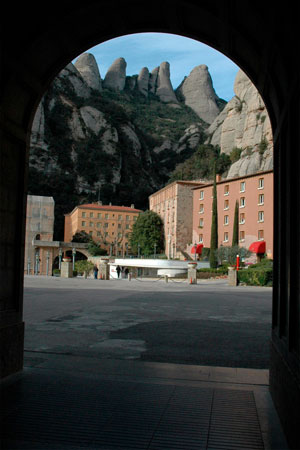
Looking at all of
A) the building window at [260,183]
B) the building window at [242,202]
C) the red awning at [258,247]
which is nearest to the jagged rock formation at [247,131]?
the building window at [242,202]

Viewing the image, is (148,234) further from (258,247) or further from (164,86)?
(164,86)

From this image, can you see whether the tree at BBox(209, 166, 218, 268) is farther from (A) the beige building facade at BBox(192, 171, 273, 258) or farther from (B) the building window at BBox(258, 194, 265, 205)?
(B) the building window at BBox(258, 194, 265, 205)

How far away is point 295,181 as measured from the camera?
366 centimetres

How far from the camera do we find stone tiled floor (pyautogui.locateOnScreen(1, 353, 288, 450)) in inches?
133

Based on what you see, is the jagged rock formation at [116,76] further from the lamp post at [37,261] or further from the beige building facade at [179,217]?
the lamp post at [37,261]

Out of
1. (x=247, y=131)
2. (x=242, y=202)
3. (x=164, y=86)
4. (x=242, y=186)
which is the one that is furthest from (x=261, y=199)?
(x=164, y=86)

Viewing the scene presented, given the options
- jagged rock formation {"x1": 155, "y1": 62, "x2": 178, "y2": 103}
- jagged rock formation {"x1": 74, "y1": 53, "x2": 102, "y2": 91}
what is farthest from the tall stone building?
jagged rock formation {"x1": 155, "y1": 62, "x2": 178, "y2": 103}

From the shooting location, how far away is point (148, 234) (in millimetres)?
76312

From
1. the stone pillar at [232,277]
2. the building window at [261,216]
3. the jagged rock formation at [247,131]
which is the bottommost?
the stone pillar at [232,277]

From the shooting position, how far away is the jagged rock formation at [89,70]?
14338 cm

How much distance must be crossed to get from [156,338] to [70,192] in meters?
92.6

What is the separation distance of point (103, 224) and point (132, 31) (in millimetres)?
83726

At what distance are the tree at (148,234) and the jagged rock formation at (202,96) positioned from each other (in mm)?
90940

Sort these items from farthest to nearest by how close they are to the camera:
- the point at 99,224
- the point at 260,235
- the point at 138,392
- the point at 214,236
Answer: the point at 99,224 < the point at 214,236 < the point at 260,235 < the point at 138,392
